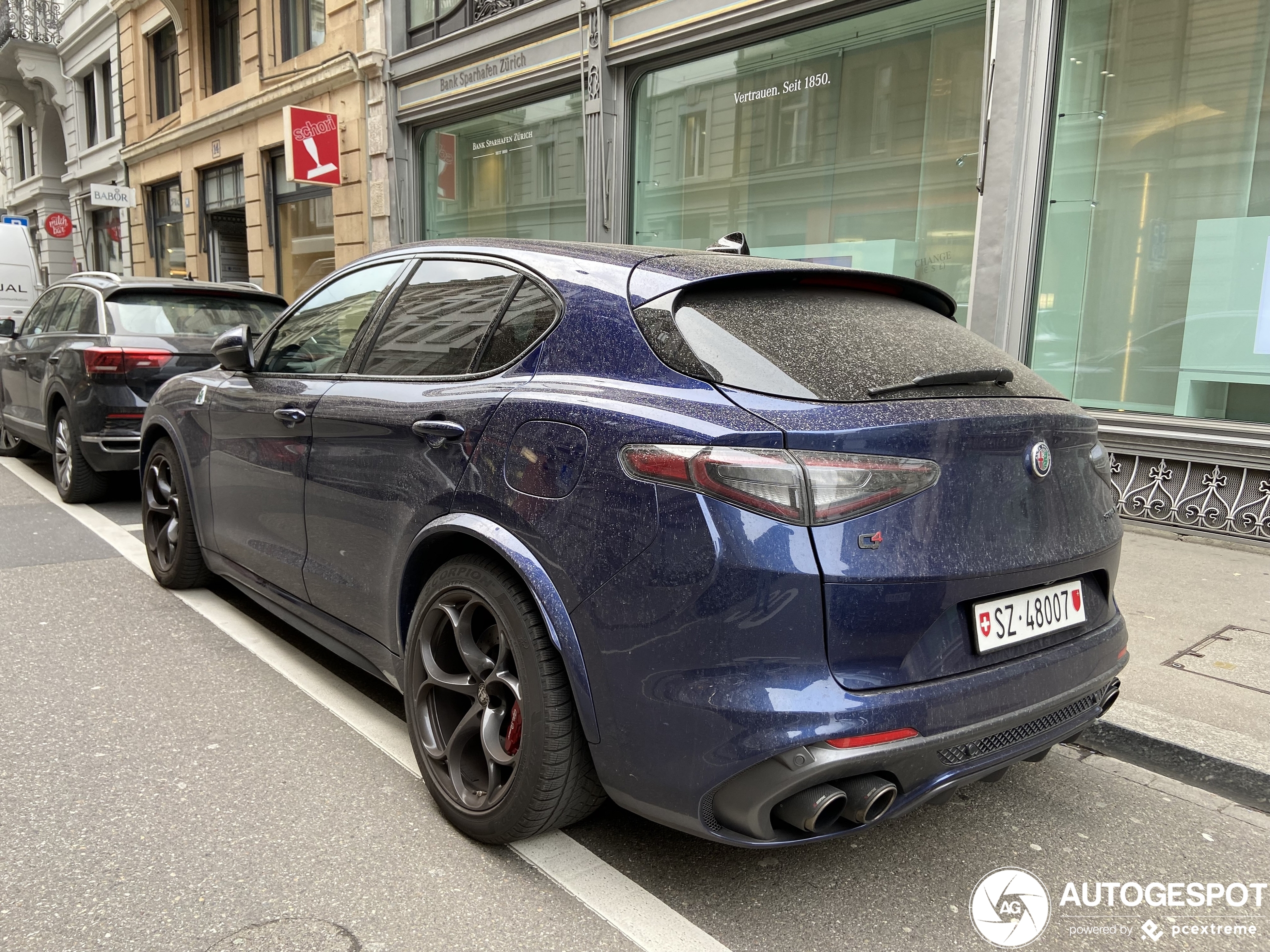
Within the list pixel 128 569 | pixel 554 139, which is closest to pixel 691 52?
pixel 554 139

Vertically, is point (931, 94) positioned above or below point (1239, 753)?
above

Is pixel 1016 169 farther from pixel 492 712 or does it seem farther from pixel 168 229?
pixel 168 229

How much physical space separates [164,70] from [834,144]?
1969 cm

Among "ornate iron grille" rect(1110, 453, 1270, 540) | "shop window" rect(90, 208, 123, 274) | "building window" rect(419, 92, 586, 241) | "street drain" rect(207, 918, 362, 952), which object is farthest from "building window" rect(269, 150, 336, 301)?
"street drain" rect(207, 918, 362, 952)

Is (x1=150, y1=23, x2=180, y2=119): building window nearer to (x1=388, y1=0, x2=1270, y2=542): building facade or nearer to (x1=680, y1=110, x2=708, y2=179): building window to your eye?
(x1=388, y1=0, x2=1270, y2=542): building facade

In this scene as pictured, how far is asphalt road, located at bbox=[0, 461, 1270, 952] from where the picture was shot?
7.26 feet

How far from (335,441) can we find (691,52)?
7.84m

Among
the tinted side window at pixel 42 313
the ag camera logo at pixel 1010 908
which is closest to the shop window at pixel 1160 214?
the ag camera logo at pixel 1010 908

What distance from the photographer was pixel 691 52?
31.4ft

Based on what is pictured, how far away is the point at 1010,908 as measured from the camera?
2379mm

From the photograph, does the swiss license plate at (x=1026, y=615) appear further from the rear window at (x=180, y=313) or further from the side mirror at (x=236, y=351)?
the rear window at (x=180, y=313)

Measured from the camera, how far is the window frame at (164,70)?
21312 mm

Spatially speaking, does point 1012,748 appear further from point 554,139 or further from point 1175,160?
point 554,139

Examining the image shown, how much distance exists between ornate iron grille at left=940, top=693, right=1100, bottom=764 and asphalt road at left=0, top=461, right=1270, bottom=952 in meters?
0.47
